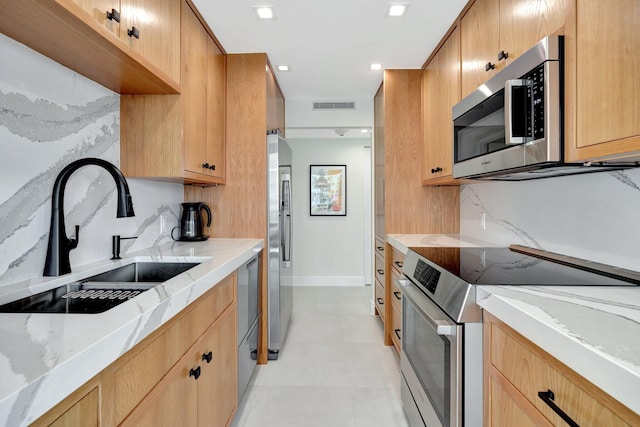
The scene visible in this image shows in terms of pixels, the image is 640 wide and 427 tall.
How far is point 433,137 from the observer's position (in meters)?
2.62

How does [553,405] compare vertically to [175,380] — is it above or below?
above

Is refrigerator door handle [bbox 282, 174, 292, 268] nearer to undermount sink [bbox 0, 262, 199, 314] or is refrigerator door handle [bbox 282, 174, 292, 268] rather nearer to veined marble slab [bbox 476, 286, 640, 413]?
undermount sink [bbox 0, 262, 199, 314]

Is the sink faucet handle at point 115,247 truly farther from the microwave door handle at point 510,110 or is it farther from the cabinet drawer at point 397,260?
the microwave door handle at point 510,110

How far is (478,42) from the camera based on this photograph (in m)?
1.88

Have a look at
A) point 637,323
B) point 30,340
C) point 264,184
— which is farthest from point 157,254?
point 637,323

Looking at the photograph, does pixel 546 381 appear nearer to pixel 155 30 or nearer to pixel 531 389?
pixel 531 389

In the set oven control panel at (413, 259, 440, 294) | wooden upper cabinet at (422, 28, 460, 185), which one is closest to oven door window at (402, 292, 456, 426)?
oven control panel at (413, 259, 440, 294)

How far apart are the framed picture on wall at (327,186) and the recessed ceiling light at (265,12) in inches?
119

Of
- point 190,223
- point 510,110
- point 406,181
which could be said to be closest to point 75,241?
point 190,223

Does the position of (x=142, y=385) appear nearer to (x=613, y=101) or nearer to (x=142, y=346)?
(x=142, y=346)

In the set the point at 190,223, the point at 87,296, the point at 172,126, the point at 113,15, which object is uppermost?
the point at 113,15

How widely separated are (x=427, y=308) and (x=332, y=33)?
189cm

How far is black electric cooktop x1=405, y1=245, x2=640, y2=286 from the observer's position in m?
1.18

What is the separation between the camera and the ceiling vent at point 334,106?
144 inches
